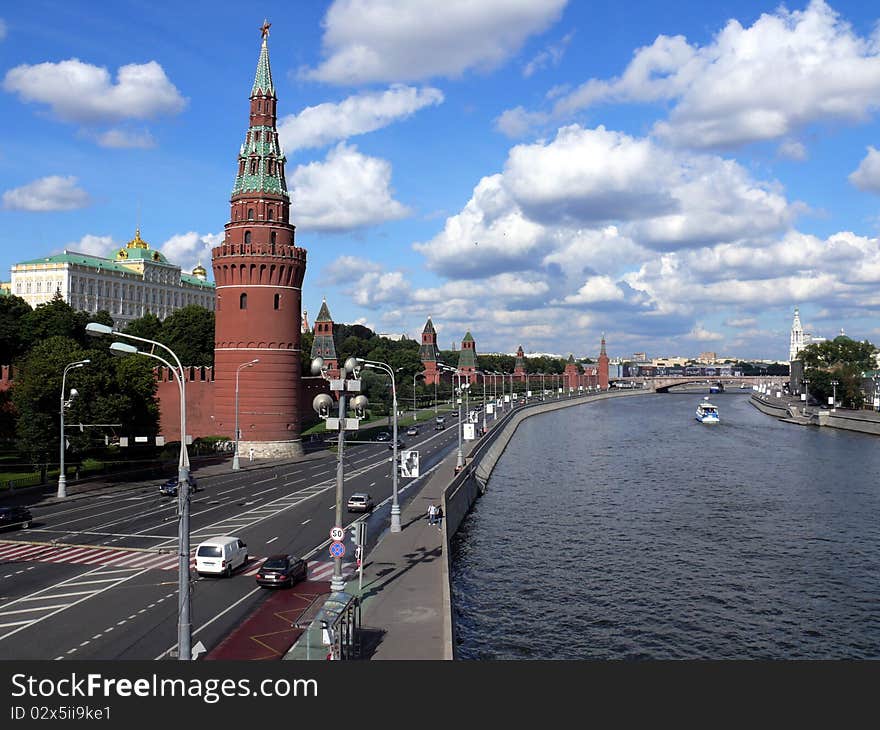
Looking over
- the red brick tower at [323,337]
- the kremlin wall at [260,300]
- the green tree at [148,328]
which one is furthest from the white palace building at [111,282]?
the kremlin wall at [260,300]

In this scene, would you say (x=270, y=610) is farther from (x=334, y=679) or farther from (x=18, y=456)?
(x=18, y=456)

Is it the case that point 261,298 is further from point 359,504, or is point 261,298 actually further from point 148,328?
point 148,328

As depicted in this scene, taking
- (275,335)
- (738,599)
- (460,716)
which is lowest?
(738,599)

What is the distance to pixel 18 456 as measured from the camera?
66938 mm

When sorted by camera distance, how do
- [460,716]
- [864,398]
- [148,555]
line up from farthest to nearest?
[864,398] < [148,555] < [460,716]

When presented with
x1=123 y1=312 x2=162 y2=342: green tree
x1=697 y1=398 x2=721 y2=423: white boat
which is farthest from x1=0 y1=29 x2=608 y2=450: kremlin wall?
x1=697 y1=398 x2=721 y2=423: white boat

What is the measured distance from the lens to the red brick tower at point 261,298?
3024 inches

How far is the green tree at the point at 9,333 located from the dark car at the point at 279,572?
73.1m

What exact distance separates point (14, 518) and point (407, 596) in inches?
983

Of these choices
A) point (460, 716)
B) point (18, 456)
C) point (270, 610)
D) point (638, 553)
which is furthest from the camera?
point (18, 456)

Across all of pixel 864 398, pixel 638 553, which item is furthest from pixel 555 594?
pixel 864 398

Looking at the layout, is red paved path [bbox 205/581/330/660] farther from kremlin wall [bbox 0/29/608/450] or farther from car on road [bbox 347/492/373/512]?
kremlin wall [bbox 0/29/608/450]

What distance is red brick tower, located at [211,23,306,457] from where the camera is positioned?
76.8 meters

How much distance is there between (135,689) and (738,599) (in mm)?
27577
